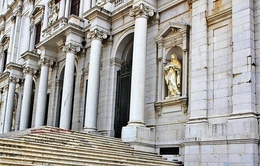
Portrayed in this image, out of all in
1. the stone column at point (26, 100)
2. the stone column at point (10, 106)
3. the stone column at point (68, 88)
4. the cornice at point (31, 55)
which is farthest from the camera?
the stone column at point (10, 106)

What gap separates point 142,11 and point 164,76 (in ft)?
10.4

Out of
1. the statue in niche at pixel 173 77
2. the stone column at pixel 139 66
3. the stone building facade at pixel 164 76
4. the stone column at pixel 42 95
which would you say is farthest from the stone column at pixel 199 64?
the stone column at pixel 42 95

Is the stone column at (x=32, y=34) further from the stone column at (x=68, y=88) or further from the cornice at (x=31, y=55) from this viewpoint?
the stone column at (x=68, y=88)

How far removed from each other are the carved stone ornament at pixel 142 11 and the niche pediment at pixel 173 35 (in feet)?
3.17

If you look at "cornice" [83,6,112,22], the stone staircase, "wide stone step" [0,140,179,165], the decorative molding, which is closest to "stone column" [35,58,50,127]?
"cornice" [83,6,112,22]

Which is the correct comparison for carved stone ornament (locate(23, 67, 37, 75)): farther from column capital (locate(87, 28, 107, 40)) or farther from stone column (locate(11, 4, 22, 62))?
column capital (locate(87, 28, 107, 40))

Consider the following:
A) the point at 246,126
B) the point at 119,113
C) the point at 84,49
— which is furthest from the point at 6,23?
the point at 246,126

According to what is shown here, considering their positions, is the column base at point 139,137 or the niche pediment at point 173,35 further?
the niche pediment at point 173,35

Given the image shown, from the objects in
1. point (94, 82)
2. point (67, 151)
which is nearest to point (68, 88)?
point (94, 82)

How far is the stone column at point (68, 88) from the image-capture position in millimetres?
19656

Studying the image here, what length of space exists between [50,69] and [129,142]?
12583 mm

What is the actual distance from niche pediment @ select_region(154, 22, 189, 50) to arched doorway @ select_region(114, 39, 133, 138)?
2.95 metres

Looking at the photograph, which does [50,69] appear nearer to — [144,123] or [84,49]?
[84,49]

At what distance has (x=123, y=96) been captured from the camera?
59.8 feet
